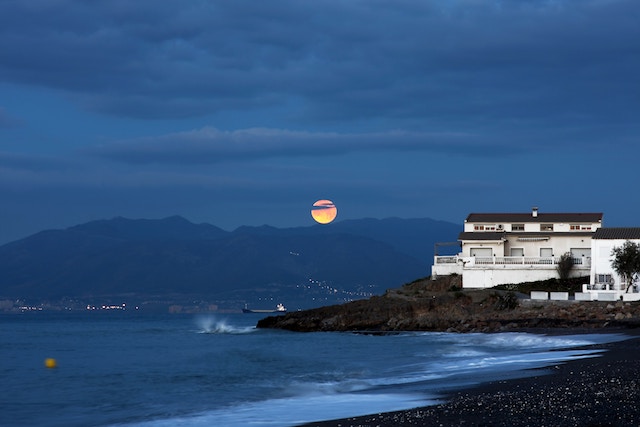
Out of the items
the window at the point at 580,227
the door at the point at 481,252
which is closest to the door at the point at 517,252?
the door at the point at 481,252

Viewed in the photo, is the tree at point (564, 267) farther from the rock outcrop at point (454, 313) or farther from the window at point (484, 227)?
the window at point (484, 227)

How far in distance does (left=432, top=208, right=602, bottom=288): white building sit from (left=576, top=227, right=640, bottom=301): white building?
14.4 feet

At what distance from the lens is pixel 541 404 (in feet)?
70.2

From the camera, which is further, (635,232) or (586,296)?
(635,232)

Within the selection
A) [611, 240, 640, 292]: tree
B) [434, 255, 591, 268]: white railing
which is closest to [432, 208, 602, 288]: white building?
[434, 255, 591, 268]: white railing

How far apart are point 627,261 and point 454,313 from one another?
12899mm

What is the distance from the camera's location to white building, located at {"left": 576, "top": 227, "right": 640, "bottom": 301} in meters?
69.4

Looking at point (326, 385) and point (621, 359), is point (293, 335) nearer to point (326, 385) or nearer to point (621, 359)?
point (326, 385)

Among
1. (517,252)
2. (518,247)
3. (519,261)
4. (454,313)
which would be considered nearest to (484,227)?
(518,247)

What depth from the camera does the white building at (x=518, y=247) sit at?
76.8 m

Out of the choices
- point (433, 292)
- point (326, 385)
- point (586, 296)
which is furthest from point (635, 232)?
point (326, 385)

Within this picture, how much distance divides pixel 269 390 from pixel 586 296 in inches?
1486

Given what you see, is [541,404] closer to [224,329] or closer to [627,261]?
[627,261]

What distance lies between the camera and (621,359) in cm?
3294
